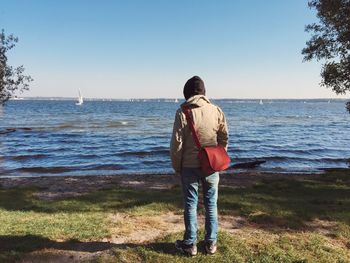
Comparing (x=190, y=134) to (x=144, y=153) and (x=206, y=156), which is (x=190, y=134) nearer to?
(x=206, y=156)

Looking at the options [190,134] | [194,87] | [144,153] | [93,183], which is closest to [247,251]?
[190,134]

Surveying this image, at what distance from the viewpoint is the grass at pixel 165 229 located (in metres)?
6.48

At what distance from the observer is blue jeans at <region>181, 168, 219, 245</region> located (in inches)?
236

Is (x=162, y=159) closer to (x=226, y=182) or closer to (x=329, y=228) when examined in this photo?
(x=226, y=182)

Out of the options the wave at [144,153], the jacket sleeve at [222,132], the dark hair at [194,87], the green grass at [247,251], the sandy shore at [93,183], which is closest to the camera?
the dark hair at [194,87]

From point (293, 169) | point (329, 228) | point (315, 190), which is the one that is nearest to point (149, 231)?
point (329, 228)

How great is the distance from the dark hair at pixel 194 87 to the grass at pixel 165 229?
2719mm

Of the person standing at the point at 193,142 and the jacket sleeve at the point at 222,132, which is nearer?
the person standing at the point at 193,142

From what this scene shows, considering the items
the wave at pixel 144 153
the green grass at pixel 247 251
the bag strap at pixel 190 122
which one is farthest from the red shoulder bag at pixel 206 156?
the wave at pixel 144 153

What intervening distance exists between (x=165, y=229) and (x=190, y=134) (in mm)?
2893

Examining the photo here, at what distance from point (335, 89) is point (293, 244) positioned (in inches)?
440

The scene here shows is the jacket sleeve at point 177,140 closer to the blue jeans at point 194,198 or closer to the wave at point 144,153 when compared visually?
the blue jeans at point 194,198

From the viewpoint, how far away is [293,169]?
23.7 m

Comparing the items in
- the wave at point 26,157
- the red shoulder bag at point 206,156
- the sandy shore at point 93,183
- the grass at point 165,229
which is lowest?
the wave at point 26,157
